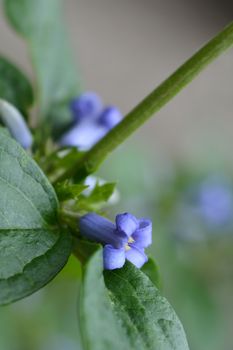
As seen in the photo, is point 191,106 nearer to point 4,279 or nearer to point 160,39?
point 160,39

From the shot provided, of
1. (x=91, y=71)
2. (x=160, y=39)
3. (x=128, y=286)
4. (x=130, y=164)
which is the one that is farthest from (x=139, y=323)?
(x=160, y=39)

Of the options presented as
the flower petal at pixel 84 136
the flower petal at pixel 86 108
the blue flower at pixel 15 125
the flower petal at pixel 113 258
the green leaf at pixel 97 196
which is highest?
the blue flower at pixel 15 125

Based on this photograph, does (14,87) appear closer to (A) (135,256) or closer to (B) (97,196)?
(B) (97,196)

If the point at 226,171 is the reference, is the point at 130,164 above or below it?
above

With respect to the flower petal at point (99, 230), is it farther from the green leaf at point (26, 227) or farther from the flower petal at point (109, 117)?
the flower petal at point (109, 117)

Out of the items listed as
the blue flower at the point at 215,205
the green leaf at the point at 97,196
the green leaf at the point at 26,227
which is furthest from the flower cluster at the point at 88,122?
the blue flower at the point at 215,205

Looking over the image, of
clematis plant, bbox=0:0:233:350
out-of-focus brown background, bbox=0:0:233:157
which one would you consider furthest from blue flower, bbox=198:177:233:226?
out-of-focus brown background, bbox=0:0:233:157
